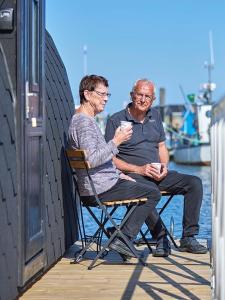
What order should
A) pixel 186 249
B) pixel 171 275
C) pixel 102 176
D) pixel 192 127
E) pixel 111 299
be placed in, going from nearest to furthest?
pixel 111 299, pixel 171 275, pixel 102 176, pixel 186 249, pixel 192 127

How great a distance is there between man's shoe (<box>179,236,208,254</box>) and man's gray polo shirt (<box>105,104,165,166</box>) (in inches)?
30.9

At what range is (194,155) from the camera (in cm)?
5172

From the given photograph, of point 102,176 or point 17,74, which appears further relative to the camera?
point 102,176

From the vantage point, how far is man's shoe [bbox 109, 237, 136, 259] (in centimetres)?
685

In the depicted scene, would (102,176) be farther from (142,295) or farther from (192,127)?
(192,127)

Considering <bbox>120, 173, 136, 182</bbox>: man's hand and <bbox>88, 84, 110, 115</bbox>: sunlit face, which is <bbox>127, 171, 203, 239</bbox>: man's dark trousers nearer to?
<bbox>120, 173, 136, 182</bbox>: man's hand

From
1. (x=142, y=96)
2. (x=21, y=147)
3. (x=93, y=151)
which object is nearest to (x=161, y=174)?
(x=142, y=96)

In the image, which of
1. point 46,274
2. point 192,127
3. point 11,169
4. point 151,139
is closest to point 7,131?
point 11,169

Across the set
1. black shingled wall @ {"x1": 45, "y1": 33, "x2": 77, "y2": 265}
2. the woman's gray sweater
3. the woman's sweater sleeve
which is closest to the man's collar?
black shingled wall @ {"x1": 45, "y1": 33, "x2": 77, "y2": 265}

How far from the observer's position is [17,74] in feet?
16.7

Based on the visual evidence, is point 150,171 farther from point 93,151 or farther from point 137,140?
point 93,151

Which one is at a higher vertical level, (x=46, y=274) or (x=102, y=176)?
(x=102, y=176)

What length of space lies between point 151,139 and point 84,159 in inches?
53.6

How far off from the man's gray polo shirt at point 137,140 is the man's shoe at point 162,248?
2.38 ft
